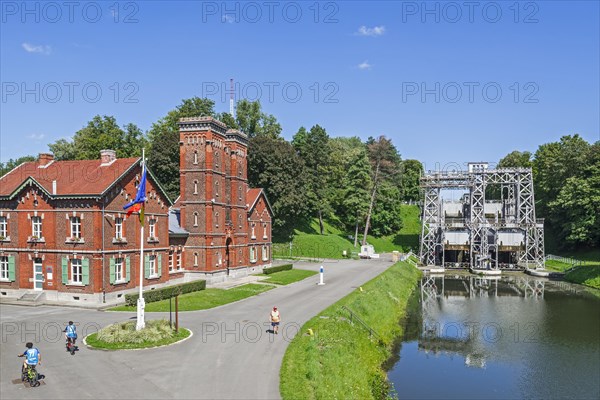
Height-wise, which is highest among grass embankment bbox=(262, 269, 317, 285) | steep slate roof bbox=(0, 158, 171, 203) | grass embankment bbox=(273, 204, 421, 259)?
steep slate roof bbox=(0, 158, 171, 203)

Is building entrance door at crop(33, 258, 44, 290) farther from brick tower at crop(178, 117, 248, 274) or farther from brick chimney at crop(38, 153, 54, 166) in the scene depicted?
brick tower at crop(178, 117, 248, 274)

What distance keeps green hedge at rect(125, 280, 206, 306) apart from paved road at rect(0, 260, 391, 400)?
9.19 feet

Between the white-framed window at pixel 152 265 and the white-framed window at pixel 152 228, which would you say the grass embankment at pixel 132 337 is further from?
→ the white-framed window at pixel 152 228

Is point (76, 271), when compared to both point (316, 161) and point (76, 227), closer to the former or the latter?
point (76, 227)

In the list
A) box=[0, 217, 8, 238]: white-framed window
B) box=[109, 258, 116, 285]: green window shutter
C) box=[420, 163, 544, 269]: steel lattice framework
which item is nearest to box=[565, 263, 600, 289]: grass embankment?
box=[420, 163, 544, 269]: steel lattice framework

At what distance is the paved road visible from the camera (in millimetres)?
18531

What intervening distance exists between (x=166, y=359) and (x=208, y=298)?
56.2ft

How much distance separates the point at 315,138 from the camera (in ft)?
307

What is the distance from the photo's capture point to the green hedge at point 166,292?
→ 1401 inches

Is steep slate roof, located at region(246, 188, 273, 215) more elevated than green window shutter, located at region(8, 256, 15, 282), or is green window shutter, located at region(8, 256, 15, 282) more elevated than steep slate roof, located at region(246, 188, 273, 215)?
steep slate roof, located at region(246, 188, 273, 215)

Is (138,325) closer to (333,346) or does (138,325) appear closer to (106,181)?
(333,346)

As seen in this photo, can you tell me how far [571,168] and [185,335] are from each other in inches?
3057

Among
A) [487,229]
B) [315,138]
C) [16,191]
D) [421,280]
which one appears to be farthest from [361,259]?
[16,191]

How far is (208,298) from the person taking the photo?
39531 millimetres
